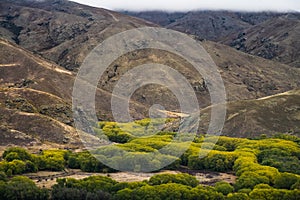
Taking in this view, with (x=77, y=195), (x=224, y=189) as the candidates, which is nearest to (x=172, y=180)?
(x=224, y=189)

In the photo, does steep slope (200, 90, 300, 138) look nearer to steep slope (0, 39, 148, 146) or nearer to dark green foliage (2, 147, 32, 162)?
steep slope (0, 39, 148, 146)

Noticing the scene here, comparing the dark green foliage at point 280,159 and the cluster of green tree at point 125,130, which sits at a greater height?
the dark green foliage at point 280,159

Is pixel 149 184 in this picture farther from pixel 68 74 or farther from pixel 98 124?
pixel 68 74

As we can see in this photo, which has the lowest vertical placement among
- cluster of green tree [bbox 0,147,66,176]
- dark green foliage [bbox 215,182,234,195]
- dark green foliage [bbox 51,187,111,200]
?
cluster of green tree [bbox 0,147,66,176]

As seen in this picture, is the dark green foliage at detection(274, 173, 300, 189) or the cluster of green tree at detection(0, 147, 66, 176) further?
the cluster of green tree at detection(0, 147, 66, 176)

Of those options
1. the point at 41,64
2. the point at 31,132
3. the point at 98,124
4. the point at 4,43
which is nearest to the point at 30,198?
the point at 31,132

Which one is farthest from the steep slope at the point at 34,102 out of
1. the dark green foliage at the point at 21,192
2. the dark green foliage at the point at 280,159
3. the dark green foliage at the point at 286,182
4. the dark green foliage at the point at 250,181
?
the dark green foliage at the point at 286,182

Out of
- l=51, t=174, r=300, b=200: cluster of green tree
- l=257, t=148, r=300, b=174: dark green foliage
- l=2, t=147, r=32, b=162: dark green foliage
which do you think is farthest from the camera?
l=257, t=148, r=300, b=174: dark green foliage

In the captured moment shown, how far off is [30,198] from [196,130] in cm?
7489

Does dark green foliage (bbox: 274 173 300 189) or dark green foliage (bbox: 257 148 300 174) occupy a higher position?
dark green foliage (bbox: 274 173 300 189)

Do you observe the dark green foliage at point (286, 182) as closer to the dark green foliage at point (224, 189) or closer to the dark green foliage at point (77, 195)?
the dark green foliage at point (224, 189)

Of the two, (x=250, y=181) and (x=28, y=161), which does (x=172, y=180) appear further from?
(x=28, y=161)

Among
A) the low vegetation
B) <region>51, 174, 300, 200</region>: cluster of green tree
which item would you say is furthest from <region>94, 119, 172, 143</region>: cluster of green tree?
<region>51, 174, 300, 200</region>: cluster of green tree

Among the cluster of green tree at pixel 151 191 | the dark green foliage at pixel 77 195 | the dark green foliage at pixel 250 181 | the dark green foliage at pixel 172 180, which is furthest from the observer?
the dark green foliage at pixel 172 180
